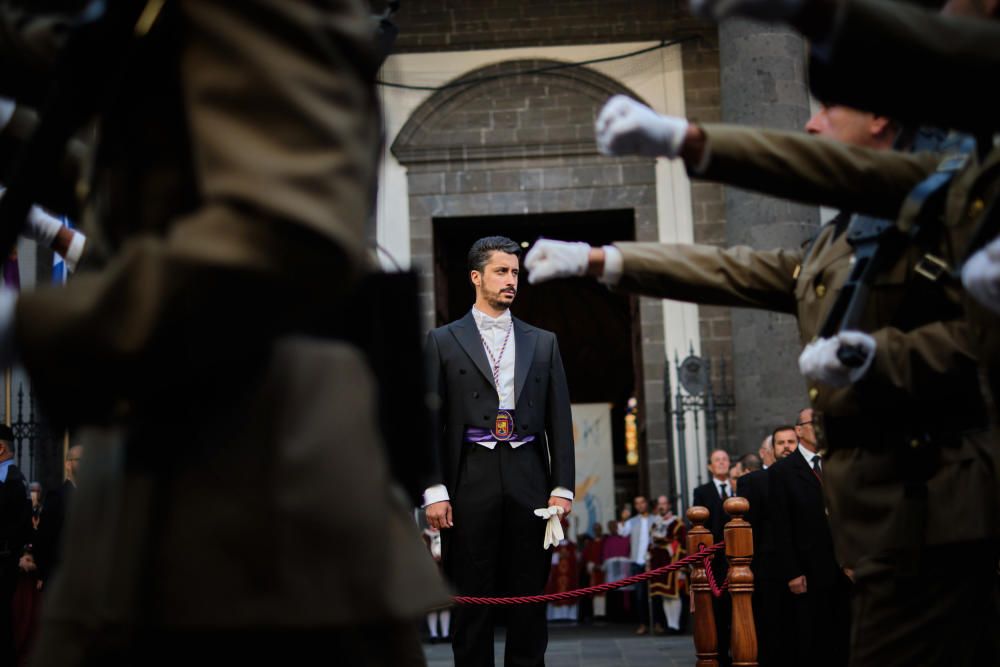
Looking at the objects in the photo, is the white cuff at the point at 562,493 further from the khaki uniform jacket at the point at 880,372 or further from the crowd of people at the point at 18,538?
the crowd of people at the point at 18,538

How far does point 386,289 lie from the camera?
1.91m

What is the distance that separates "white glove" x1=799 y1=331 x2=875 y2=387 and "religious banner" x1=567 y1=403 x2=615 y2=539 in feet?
51.4

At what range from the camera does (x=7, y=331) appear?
156 centimetres

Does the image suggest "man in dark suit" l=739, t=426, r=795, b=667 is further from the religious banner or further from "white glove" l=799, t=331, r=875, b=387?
the religious banner

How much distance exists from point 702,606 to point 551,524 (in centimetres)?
95

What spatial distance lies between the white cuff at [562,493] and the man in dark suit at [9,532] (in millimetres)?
5239

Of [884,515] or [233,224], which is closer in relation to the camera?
[233,224]

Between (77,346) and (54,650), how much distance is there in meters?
0.41

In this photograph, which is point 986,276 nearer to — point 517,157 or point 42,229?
point 42,229

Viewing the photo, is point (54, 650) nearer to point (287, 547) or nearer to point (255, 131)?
point (287, 547)

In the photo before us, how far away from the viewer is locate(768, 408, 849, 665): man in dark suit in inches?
329

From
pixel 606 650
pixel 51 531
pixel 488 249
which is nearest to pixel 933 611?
pixel 488 249

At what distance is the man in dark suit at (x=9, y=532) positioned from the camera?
29.0 feet

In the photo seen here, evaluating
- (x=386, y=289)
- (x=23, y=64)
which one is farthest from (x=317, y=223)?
(x=23, y=64)
